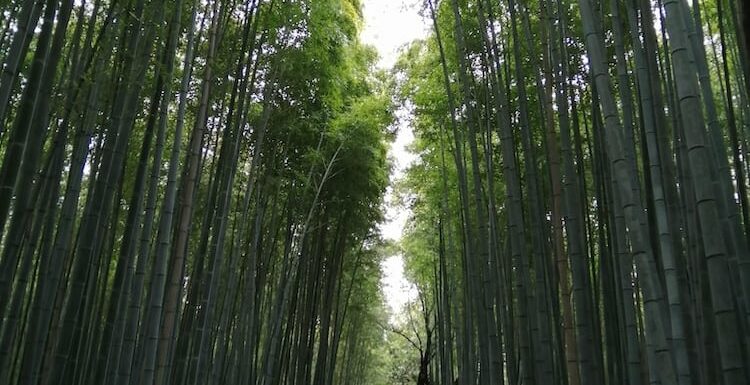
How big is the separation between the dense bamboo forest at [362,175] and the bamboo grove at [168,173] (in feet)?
0.06

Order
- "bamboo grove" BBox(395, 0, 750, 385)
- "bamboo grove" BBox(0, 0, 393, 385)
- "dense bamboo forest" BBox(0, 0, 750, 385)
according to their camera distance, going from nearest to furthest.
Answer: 1. "bamboo grove" BBox(395, 0, 750, 385)
2. "dense bamboo forest" BBox(0, 0, 750, 385)
3. "bamboo grove" BBox(0, 0, 393, 385)

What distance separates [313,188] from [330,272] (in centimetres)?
107

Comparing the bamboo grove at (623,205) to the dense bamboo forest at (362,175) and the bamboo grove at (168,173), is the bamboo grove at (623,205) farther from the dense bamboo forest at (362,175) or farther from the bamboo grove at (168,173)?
the bamboo grove at (168,173)

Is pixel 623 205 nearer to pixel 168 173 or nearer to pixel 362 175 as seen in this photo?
pixel 168 173

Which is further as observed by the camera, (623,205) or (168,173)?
(168,173)

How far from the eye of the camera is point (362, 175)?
22.7 feet

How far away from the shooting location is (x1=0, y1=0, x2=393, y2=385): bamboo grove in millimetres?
2707

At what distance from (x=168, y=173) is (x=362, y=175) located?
409 centimetres

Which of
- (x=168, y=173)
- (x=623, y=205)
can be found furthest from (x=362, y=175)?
(x=623, y=205)

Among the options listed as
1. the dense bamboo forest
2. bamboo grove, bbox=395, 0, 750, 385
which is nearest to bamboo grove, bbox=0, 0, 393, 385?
the dense bamboo forest

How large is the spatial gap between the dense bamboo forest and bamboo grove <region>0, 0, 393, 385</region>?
18 millimetres

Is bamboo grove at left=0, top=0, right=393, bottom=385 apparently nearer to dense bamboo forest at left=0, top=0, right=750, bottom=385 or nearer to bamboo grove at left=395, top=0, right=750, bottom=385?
dense bamboo forest at left=0, top=0, right=750, bottom=385

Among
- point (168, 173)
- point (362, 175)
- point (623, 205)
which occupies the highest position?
point (362, 175)

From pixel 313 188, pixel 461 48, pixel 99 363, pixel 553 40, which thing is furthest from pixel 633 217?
pixel 313 188
